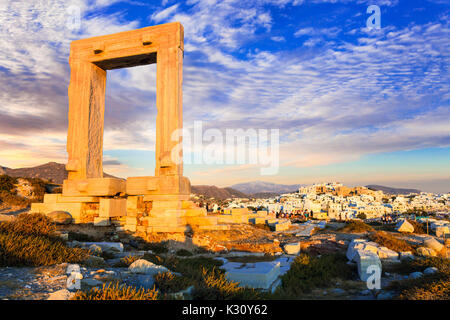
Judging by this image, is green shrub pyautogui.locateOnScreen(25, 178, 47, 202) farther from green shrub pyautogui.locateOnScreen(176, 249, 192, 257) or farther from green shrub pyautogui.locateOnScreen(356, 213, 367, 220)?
green shrub pyautogui.locateOnScreen(356, 213, 367, 220)

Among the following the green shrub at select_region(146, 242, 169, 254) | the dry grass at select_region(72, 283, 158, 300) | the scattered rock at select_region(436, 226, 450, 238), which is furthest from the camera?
the scattered rock at select_region(436, 226, 450, 238)

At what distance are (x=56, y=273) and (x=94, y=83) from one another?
9.44m

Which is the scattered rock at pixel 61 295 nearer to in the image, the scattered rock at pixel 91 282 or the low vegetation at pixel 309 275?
the scattered rock at pixel 91 282

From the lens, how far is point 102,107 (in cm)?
1271

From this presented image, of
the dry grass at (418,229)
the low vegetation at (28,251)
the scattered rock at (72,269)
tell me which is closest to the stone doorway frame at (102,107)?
the low vegetation at (28,251)

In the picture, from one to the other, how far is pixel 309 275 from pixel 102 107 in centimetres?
1029

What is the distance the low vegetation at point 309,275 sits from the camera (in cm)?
523

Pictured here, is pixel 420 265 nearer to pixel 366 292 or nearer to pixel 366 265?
pixel 366 265

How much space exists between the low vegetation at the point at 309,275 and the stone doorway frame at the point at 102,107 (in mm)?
4741

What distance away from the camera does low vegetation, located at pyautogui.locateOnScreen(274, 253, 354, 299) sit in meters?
5.23

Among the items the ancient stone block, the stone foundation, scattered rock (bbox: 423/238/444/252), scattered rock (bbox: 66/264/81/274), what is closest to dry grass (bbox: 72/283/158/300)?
scattered rock (bbox: 66/264/81/274)

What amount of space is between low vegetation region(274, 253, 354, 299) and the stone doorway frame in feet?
15.6
